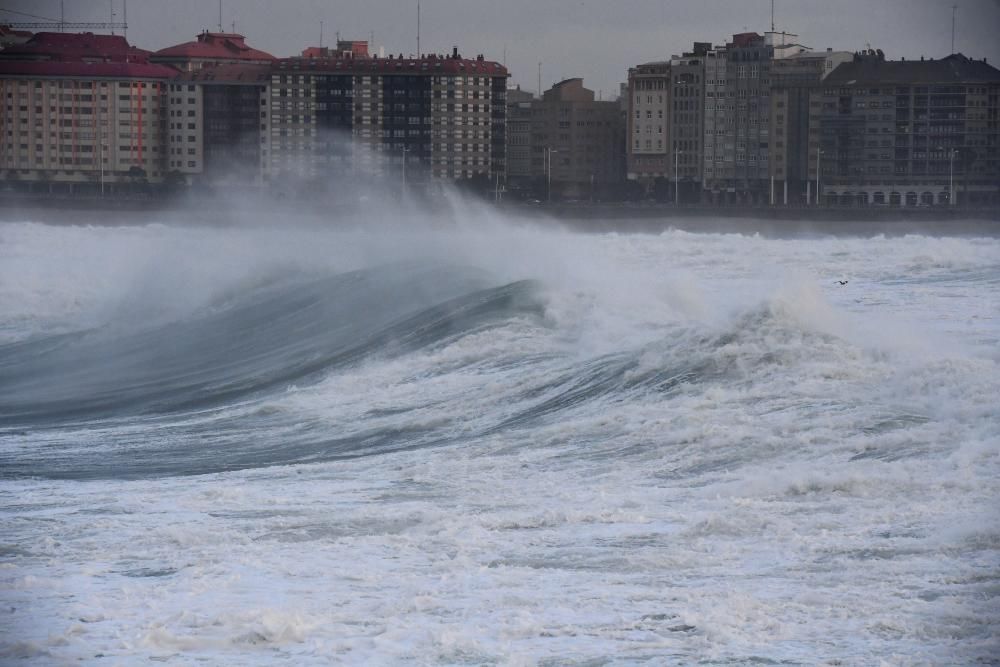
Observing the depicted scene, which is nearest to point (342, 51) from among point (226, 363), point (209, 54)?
point (209, 54)

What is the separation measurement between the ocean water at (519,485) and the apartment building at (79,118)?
74.7 m

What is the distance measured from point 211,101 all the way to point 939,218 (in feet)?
151

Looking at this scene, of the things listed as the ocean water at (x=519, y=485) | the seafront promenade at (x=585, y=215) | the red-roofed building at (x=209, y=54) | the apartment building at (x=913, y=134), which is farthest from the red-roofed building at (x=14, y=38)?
the ocean water at (x=519, y=485)

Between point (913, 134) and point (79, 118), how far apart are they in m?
50.9

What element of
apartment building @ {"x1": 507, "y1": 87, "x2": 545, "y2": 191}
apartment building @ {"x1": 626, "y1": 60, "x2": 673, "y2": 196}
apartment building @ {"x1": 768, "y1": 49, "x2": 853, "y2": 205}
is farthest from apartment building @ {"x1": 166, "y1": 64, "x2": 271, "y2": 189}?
apartment building @ {"x1": 768, "y1": 49, "x2": 853, "y2": 205}

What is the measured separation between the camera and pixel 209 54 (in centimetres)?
10356

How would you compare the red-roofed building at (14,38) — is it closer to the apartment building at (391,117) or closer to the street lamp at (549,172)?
the apartment building at (391,117)

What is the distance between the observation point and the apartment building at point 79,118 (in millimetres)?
97000

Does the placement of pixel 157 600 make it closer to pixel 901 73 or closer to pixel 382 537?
pixel 382 537

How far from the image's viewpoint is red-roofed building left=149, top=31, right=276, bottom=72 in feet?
337

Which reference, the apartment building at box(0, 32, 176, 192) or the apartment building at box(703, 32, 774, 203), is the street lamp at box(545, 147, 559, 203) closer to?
the apartment building at box(703, 32, 774, 203)

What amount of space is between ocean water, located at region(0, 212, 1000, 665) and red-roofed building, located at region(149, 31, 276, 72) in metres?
80.4

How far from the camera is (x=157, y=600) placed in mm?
9141

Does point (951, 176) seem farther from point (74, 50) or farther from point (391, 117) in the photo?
point (74, 50)
